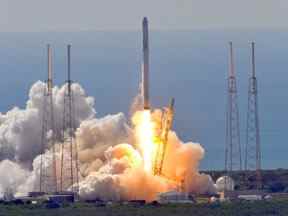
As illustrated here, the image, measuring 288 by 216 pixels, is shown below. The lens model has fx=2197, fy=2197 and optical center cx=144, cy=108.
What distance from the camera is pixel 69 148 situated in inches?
3802

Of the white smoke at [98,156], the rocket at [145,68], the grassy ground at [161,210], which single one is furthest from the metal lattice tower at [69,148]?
the grassy ground at [161,210]

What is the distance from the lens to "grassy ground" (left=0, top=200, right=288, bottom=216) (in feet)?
286

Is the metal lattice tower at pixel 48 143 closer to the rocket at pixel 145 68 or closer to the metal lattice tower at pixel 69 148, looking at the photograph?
the metal lattice tower at pixel 69 148

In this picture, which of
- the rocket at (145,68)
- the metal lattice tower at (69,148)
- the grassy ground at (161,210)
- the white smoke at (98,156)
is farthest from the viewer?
the metal lattice tower at (69,148)

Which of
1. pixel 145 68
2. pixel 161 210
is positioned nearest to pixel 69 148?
pixel 145 68

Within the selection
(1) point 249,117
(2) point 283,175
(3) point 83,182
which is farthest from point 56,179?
(2) point 283,175

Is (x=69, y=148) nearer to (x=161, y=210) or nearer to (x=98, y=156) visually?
(x=98, y=156)

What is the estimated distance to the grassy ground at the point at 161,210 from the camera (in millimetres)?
87312

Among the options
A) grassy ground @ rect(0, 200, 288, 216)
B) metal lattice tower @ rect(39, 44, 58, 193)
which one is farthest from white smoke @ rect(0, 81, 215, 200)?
grassy ground @ rect(0, 200, 288, 216)

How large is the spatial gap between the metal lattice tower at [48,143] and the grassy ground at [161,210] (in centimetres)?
475

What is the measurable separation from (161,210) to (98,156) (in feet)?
28.9

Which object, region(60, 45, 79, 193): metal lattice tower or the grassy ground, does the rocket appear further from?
the grassy ground

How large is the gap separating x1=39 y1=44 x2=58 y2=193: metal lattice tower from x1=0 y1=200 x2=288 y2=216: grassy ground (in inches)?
187

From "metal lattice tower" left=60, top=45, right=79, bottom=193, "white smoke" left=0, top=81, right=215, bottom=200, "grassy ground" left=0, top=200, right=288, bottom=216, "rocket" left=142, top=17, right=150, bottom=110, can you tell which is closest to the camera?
"grassy ground" left=0, top=200, right=288, bottom=216
